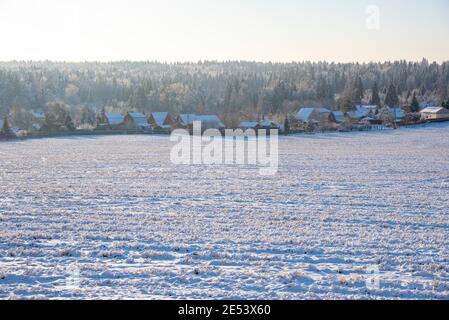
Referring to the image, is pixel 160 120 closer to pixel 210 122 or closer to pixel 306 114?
pixel 210 122

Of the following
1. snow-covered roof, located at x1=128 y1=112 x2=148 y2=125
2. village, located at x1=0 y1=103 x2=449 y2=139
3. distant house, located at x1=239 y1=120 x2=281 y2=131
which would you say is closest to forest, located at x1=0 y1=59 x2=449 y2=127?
village, located at x1=0 y1=103 x2=449 y2=139

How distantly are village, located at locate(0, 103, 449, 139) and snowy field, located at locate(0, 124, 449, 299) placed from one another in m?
50.7

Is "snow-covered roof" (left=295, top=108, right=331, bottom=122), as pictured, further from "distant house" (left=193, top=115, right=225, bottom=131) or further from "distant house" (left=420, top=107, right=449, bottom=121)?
"distant house" (left=420, top=107, right=449, bottom=121)

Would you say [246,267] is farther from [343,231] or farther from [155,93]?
[155,93]

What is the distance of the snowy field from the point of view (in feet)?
A: 31.4

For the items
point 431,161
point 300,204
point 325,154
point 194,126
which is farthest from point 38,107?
point 300,204

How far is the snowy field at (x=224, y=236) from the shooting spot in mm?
9578

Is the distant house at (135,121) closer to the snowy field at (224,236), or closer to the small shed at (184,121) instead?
the small shed at (184,121)

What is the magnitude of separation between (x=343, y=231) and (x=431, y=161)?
25.3 meters

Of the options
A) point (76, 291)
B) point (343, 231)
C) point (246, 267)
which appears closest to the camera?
point (76, 291)

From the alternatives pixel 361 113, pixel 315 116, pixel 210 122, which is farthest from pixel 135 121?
pixel 361 113

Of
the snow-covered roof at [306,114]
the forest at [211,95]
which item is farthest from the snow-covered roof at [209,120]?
the snow-covered roof at [306,114]

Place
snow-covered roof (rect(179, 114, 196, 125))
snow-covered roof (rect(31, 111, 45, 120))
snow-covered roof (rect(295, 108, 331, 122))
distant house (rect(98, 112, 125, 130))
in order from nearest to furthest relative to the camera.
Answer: snow-covered roof (rect(179, 114, 196, 125)) < distant house (rect(98, 112, 125, 130)) < snow-covered roof (rect(295, 108, 331, 122)) < snow-covered roof (rect(31, 111, 45, 120))

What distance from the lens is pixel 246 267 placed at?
35.2 feet
